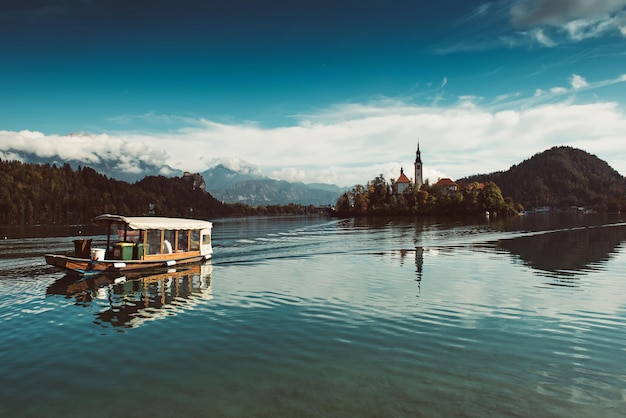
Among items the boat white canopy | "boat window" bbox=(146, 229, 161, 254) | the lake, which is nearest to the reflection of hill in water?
the lake

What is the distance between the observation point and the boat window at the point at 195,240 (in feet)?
162

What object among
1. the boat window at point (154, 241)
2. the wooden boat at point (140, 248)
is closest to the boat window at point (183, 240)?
the wooden boat at point (140, 248)

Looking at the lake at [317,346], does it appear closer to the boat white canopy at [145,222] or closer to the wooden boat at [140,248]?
the wooden boat at [140,248]

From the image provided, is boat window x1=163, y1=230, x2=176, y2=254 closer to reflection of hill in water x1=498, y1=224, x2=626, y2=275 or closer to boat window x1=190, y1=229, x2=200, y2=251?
boat window x1=190, y1=229, x2=200, y2=251

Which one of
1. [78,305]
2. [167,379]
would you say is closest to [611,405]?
[167,379]

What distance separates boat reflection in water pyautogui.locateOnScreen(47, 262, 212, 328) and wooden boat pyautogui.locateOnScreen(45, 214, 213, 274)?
1383 millimetres

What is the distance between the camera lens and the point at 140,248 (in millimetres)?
42188

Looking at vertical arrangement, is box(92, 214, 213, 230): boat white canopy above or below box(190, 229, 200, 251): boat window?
above

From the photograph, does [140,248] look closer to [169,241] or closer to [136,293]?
[169,241]

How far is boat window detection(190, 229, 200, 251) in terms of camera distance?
49.3 m

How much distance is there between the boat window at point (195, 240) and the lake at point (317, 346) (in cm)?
1067

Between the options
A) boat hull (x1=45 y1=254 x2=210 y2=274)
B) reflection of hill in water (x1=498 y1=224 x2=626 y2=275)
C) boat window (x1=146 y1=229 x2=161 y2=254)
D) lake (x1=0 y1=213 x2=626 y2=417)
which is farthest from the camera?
boat window (x1=146 y1=229 x2=161 y2=254)

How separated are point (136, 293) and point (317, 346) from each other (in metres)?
19.0

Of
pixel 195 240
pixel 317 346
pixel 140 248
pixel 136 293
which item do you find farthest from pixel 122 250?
pixel 317 346
